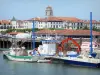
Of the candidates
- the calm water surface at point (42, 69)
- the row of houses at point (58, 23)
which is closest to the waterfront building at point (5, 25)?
the row of houses at point (58, 23)

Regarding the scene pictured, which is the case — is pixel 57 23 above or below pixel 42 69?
above

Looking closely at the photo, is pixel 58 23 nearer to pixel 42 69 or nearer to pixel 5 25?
pixel 5 25

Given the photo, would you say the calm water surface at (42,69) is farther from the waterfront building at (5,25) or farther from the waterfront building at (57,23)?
the waterfront building at (5,25)

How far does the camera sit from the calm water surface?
45.6 m

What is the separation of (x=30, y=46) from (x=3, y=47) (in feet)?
20.2

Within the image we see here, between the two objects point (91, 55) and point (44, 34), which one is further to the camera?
point (44, 34)

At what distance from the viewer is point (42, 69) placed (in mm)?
48750

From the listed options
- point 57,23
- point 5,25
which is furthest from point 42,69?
point 5,25

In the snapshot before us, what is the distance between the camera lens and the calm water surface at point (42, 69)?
45.6 m

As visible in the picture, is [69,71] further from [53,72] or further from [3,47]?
[3,47]

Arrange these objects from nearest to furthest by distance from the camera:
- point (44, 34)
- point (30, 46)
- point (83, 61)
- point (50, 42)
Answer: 1. point (83, 61)
2. point (50, 42)
3. point (30, 46)
4. point (44, 34)

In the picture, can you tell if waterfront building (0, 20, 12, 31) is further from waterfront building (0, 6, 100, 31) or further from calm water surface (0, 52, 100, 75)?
calm water surface (0, 52, 100, 75)

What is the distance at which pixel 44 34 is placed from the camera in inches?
3812

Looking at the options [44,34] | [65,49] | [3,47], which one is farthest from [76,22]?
[65,49]
